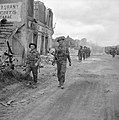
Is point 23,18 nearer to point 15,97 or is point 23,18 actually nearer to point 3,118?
point 15,97

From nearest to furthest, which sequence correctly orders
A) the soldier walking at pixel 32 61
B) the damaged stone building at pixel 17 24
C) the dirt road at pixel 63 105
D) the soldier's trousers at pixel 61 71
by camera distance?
the dirt road at pixel 63 105 < the soldier's trousers at pixel 61 71 < the soldier walking at pixel 32 61 < the damaged stone building at pixel 17 24

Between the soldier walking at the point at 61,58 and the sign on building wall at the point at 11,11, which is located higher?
the sign on building wall at the point at 11,11

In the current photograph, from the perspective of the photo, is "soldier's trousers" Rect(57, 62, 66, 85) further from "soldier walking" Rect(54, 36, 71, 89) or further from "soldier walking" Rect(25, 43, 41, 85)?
"soldier walking" Rect(25, 43, 41, 85)

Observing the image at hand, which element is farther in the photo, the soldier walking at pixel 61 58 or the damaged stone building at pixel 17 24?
the damaged stone building at pixel 17 24

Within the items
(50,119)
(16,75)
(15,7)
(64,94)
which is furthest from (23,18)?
(50,119)

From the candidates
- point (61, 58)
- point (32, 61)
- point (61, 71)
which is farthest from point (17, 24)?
point (61, 71)

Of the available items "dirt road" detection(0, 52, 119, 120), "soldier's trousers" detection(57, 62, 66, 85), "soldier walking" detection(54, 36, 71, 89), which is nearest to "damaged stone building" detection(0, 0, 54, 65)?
"soldier walking" detection(54, 36, 71, 89)

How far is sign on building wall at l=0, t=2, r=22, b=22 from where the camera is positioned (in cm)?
1283

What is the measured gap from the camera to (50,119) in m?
4.53

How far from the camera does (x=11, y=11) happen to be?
12891mm

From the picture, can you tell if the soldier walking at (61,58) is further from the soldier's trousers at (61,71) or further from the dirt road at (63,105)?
the dirt road at (63,105)

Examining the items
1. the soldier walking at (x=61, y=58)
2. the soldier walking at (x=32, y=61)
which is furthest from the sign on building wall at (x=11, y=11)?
the soldier walking at (x=61, y=58)

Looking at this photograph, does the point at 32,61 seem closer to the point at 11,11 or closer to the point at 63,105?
the point at 63,105

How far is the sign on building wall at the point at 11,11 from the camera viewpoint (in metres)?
12.8
